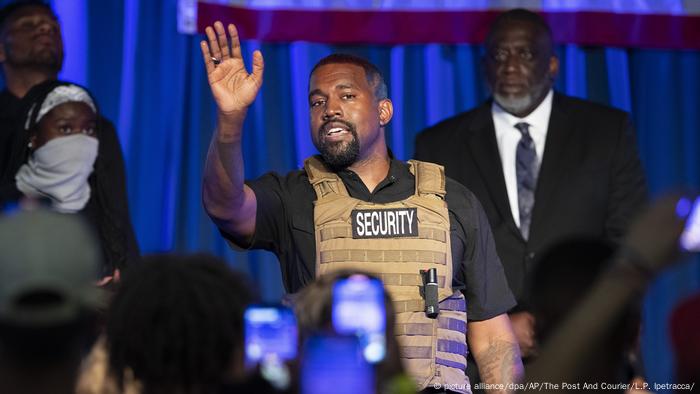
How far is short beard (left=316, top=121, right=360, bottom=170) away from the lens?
4684 mm

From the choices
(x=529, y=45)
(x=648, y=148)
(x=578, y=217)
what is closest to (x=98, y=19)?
(x=529, y=45)

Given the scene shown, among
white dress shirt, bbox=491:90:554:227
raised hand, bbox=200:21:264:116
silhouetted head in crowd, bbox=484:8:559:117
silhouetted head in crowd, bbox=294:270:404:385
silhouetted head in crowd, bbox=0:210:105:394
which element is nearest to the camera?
silhouetted head in crowd, bbox=0:210:105:394

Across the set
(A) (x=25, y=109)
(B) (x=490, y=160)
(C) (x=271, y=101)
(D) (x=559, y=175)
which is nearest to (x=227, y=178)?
(A) (x=25, y=109)

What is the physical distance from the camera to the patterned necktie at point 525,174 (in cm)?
571

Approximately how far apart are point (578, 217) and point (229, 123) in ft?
6.75

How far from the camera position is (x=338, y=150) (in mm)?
4684

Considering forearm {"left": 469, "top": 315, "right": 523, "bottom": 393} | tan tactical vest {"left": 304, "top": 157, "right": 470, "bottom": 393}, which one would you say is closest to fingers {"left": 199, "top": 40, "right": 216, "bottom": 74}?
tan tactical vest {"left": 304, "top": 157, "right": 470, "bottom": 393}

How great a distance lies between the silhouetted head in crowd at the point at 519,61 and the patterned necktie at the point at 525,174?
5.9 inches

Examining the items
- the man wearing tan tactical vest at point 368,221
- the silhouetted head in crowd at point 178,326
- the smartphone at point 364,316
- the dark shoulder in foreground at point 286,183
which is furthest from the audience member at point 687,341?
the dark shoulder in foreground at point 286,183

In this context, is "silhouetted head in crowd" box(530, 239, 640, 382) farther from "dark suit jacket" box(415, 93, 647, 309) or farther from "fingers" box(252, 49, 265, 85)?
"dark suit jacket" box(415, 93, 647, 309)

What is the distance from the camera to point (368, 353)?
2.56m

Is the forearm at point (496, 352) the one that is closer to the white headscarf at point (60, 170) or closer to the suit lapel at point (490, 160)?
the suit lapel at point (490, 160)

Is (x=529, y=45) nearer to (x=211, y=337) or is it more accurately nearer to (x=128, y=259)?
(x=128, y=259)

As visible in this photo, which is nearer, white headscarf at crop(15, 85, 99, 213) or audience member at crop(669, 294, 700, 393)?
Answer: audience member at crop(669, 294, 700, 393)
